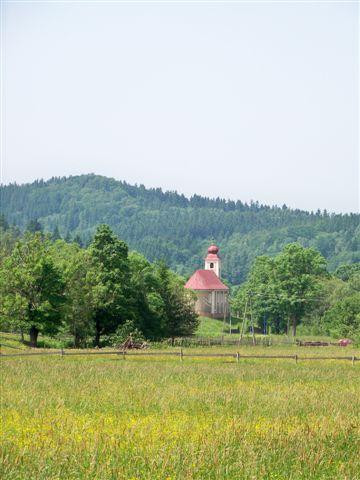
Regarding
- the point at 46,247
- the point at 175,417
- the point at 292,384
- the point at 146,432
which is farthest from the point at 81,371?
the point at 46,247

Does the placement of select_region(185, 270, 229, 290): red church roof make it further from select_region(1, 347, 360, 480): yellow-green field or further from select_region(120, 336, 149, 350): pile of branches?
select_region(1, 347, 360, 480): yellow-green field

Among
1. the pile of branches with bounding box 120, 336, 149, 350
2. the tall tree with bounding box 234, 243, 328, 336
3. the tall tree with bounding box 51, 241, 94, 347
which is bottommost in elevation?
the pile of branches with bounding box 120, 336, 149, 350

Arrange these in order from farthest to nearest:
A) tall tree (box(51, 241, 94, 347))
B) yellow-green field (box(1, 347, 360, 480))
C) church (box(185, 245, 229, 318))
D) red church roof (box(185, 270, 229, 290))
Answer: red church roof (box(185, 270, 229, 290)) < church (box(185, 245, 229, 318)) < tall tree (box(51, 241, 94, 347)) < yellow-green field (box(1, 347, 360, 480))

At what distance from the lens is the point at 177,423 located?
Result: 24.0m

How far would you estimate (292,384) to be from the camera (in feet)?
123

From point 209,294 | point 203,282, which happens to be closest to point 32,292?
point 203,282

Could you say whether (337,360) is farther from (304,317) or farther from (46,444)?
(304,317)

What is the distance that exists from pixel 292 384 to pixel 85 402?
38.5 ft

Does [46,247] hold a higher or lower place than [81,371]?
higher

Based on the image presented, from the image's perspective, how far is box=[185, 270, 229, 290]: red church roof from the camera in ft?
525

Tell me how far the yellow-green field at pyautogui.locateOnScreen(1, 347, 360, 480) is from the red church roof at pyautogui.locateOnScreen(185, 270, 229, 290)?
11570 centimetres

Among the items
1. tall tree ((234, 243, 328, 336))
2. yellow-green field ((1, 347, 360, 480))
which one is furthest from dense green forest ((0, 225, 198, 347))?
tall tree ((234, 243, 328, 336))

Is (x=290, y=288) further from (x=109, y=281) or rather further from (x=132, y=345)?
(x=132, y=345)

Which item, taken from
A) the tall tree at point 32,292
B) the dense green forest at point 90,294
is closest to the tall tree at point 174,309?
the dense green forest at point 90,294
